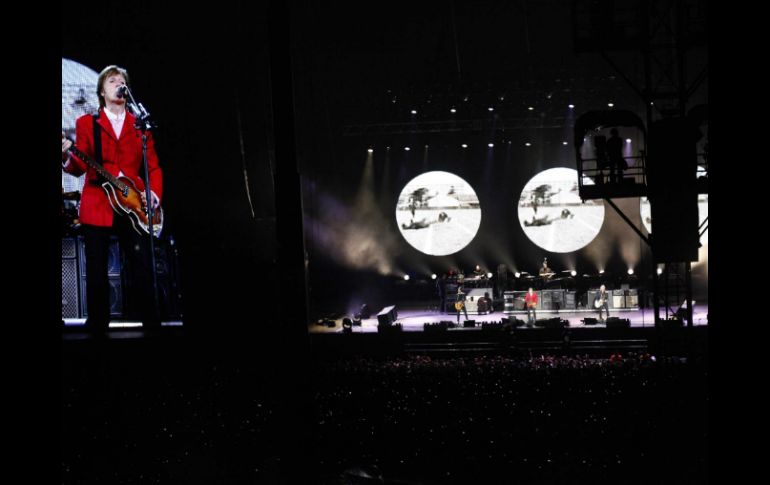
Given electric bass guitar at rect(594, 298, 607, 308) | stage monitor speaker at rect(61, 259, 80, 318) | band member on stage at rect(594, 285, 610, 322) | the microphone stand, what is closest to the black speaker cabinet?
stage monitor speaker at rect(61, 259, 80, 318)

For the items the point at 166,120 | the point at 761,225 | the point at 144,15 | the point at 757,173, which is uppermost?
the point at 144,15

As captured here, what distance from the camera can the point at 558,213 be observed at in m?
19.7

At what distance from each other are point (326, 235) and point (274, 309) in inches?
269

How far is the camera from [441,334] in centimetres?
1455

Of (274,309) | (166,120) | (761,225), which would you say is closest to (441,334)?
(274,309)

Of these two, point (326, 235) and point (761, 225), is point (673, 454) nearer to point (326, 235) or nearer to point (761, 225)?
point (761, 225)

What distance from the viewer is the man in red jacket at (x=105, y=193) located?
1383cm

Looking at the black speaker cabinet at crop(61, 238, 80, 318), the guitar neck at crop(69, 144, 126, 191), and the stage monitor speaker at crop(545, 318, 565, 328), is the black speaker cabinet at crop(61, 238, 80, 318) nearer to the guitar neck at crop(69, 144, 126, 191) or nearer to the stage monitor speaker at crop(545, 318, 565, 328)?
the guitar neck at crop(69, 144, 126, 191)

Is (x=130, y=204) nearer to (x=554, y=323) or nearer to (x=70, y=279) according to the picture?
(x=70, y=279)

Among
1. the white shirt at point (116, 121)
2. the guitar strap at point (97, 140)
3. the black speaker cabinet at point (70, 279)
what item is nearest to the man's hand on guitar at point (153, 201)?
the guitar strap at point (97, 140)

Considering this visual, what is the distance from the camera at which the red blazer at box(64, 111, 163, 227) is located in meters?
13.8

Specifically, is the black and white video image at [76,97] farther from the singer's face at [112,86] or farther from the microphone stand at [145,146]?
the microphone stand at [145,146]

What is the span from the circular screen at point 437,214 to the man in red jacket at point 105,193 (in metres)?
7.77

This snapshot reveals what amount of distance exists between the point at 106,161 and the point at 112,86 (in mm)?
1688
